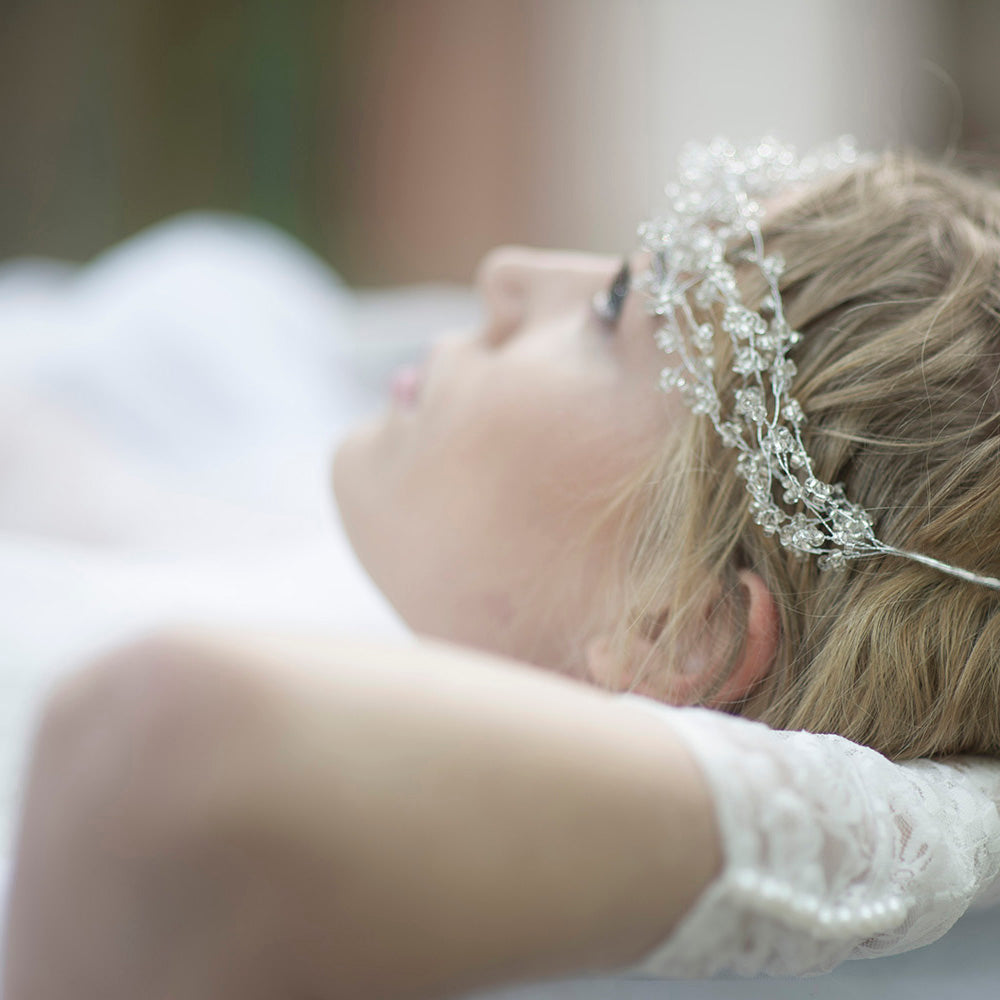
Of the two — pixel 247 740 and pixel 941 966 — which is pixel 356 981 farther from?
pixel 941 966

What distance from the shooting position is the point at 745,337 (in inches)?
26.0

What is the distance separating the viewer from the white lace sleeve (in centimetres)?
41

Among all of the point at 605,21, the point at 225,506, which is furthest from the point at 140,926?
the point at 605,21

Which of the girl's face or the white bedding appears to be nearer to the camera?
the girl's face

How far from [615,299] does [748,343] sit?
135mm

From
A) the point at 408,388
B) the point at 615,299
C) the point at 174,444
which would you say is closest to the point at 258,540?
the point at 174,444

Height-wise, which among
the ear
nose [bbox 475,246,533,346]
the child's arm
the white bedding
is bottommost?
the white bedding

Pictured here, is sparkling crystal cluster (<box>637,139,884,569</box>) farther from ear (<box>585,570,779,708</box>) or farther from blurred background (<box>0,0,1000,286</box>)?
blurred background (<box>0,0,1000,286</box>)

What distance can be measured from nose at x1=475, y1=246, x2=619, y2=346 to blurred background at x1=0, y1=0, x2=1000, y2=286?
9.43 ft

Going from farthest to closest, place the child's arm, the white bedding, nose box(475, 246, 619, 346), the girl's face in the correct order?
1. the white bedding
2. nose box(475, 246, 619, 346)
3. the girl's face
4. the child's arm

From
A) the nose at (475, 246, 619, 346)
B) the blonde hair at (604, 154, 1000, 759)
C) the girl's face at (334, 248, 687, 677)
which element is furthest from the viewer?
the nose at (475, 246, 619, 346)

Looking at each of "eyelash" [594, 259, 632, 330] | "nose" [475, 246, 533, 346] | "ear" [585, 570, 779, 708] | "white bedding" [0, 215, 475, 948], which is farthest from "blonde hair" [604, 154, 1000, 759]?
"white bedding" [0, 215, 475, 948]

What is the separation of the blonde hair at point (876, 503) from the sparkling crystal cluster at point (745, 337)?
0.6 inches

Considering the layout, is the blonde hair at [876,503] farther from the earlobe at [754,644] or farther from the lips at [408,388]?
the lips at [408,388]
